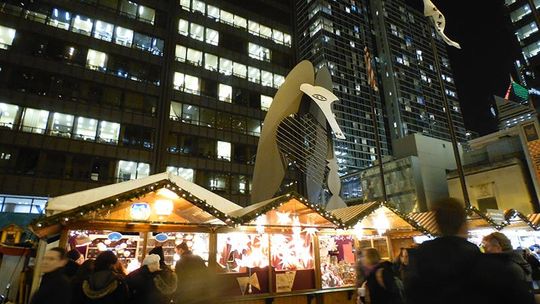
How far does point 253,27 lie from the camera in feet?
141

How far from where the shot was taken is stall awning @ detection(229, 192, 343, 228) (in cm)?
957

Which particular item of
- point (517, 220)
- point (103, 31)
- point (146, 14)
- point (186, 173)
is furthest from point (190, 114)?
point (517, 220)

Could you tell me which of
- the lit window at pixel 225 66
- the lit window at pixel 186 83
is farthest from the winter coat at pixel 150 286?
the lit window at pixel 225 66

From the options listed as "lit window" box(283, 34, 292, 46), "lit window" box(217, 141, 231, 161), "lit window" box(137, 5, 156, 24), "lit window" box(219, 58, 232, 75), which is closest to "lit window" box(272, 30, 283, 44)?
"lit window" box(283, 34, 292, 46)

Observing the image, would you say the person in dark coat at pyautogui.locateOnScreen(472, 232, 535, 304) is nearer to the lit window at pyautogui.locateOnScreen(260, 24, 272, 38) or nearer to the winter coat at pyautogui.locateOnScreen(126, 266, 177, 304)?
the winter coat at pyautogui.locateOnScreen(126, 266, 177, 304)

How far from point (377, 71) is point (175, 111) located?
253ft

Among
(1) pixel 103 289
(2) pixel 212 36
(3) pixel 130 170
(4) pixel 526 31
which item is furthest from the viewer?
(4) pixel 526 31

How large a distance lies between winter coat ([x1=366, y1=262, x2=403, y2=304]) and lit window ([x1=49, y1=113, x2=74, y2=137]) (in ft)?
97.4

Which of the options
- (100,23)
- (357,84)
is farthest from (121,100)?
(357,84)

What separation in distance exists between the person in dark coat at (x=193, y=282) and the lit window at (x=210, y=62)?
3536 centimetres

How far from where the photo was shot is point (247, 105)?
38.7m

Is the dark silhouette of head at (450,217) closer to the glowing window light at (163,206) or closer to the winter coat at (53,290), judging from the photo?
the winter coat at (53,290)

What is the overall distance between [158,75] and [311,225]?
2853cm

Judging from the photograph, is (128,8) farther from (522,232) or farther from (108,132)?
(522,232)
